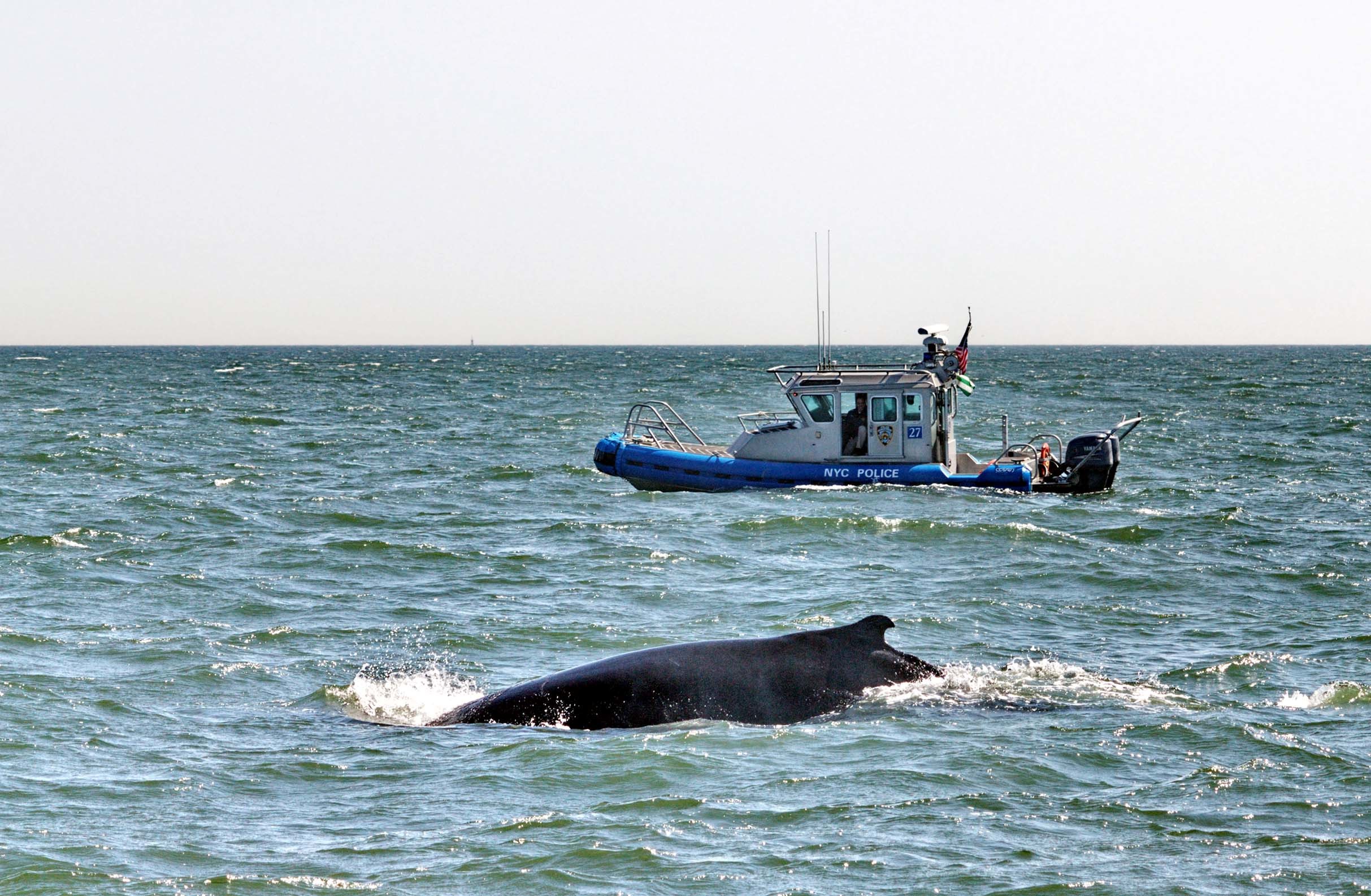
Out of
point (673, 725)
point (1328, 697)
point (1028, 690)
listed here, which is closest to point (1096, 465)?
point (1328, 697)

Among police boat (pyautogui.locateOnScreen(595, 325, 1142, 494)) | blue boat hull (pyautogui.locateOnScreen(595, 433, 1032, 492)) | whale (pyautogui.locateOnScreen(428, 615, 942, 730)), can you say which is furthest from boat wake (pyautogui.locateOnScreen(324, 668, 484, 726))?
blue boat hull (pyautogui.locateOnScreen(595, 433, 1032, 492))

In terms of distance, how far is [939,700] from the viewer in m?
10.9

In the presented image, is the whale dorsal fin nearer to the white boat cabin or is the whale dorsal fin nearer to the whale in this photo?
the whale

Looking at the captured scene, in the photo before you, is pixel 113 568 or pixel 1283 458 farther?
pixel 1283 458

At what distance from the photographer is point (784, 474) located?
27688mm

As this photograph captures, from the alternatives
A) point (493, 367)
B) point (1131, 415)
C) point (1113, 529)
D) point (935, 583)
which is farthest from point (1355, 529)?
point (493, 367)

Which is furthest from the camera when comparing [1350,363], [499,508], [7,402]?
[1350,363]

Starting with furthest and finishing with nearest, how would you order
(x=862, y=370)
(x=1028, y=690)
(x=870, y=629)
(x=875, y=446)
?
(x=862, y=370) → (x=875, y=446) → (x=1028, y=690) → (x=870, y=629)

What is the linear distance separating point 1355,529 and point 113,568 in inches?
732

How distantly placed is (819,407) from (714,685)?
18.0m

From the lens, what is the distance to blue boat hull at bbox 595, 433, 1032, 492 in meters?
27.4

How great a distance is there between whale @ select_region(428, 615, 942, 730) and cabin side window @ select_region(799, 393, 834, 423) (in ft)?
56.4

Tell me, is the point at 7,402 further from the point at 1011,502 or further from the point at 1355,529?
the point at 1355,529

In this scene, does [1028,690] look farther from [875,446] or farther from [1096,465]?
[1096,465]
